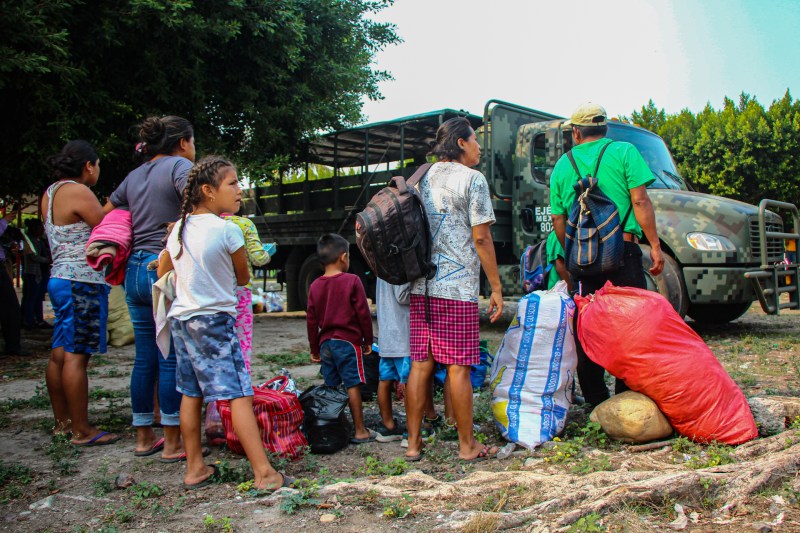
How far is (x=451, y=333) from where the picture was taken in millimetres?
3367

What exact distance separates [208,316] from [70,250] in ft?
4.46

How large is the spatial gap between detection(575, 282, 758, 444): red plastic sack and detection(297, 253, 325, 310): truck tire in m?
6.73

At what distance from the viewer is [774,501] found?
96.8 inches

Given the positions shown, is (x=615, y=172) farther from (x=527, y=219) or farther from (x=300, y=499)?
(x=527, y=219)

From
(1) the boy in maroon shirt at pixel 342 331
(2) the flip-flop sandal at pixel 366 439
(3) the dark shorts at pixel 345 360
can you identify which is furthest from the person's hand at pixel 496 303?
(2) the flip-flop sandal at pixel 366 439

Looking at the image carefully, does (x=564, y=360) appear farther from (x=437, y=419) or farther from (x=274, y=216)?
(x=274, y=216)

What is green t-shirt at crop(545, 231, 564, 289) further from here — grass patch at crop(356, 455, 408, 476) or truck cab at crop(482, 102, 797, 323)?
truck cab at crop(482, 102, 797, 323)

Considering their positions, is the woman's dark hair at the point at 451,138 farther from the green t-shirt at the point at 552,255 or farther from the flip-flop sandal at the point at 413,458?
the flip-flop sandal at the point at 413,458

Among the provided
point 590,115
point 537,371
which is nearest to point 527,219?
point 590,115

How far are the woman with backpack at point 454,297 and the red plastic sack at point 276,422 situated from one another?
0.63m

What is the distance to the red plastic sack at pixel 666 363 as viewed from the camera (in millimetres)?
3299

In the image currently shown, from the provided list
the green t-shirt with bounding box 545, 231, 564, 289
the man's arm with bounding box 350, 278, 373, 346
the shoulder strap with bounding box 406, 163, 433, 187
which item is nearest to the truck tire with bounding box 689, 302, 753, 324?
the green t-shirt with bounding box 545, 231, 564, 289

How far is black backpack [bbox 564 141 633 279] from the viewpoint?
3715mm

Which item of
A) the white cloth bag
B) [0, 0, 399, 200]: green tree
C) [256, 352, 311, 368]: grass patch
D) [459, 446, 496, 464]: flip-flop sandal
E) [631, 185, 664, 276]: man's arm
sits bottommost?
[459, 446, 496, 464]: flip-flop sandal
